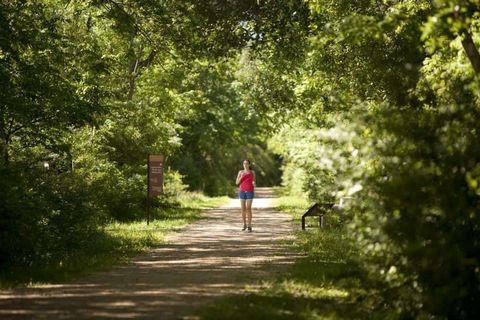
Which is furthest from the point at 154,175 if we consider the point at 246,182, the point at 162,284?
the point at 162,284

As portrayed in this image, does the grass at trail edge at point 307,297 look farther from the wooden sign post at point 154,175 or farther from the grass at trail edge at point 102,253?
the wooden sign post at point 154,175

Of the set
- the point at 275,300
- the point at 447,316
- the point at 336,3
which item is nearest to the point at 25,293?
the point at 275,300

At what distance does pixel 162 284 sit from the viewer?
32.9 ft

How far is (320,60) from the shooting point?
821 inches

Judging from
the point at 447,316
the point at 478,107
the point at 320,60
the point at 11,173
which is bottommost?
the point at 447,316

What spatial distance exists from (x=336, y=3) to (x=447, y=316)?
37.3 ft

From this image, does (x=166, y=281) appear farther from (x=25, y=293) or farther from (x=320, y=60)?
(x=320, y=60)

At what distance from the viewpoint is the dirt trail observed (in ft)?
26.5

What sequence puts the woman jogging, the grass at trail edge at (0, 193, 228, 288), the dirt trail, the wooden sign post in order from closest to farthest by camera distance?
the dirt trail < the grass at trail edge at (0, 193, 228, 288) < the woman jogging < the wooden sign post

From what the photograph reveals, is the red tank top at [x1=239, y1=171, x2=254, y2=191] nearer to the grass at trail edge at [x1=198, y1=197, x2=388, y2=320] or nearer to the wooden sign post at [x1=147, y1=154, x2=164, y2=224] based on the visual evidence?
the wooden sign post at [x1=147, y1=154, x2=164, y2=224]

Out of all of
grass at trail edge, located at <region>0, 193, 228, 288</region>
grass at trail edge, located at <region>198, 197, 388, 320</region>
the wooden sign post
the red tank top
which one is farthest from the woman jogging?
grass at trail edge, located at <region>198, 197, 388, 320</region>

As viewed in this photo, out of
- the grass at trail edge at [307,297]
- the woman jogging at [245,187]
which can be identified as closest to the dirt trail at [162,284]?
the grass at trail edge at [307,297]

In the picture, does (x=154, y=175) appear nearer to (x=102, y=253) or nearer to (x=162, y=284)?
(x=102, y=253)

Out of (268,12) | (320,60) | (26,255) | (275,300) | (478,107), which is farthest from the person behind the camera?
(320,60)
